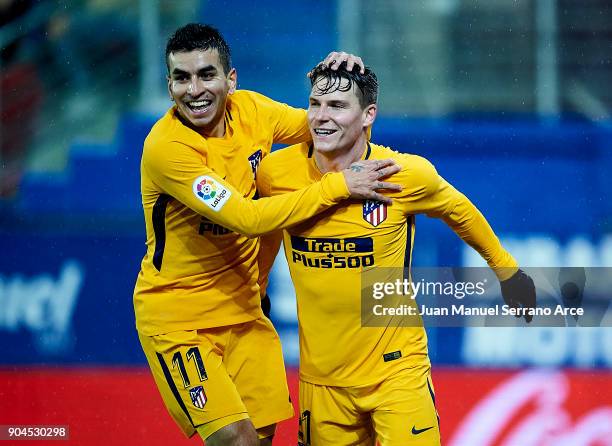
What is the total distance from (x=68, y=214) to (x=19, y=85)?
93 centimetres

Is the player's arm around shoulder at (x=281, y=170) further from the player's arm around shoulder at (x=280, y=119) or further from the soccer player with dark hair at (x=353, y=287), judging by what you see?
the player's arm around shoulder at (x=280, y=119)

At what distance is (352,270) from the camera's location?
3.52 meters

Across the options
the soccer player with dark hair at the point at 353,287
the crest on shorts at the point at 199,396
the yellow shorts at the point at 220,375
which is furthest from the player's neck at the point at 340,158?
the crest on shorts at the point at 199,396

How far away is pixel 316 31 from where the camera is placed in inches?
247

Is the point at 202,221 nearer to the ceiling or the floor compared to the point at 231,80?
nearer to the floor

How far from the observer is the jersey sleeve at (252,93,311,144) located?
398 cm

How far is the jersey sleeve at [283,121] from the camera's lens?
3.98m

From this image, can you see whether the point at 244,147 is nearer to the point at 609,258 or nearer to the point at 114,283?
the point at 114,283

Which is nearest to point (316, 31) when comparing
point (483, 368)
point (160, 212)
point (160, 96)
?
point (160, 96)

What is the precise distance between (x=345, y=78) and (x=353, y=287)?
2.40ft

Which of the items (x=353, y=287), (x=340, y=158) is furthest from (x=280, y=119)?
(x=353, y=287)

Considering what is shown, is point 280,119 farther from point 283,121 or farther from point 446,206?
point 446,206

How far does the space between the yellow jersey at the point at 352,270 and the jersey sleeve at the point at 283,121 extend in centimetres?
45

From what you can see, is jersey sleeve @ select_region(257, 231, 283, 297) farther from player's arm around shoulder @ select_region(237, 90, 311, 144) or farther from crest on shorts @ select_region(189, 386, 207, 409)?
crest on shorts @ select_region(189, 386, 207, 409)
